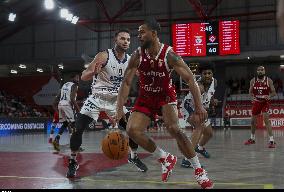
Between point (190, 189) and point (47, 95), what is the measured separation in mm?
34206

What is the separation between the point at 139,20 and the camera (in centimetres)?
3206

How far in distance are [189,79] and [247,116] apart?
24134 millimetres

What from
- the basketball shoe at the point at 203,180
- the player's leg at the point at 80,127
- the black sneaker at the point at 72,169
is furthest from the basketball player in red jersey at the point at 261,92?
the basketball shoe at the point at 203,180

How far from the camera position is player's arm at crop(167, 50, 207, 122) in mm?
4949

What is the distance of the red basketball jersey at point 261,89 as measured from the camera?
11.8 metres

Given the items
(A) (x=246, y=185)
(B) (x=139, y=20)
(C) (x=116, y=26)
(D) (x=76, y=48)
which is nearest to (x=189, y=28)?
(B) (x=139, y=20)

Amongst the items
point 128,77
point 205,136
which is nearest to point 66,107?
point 205,136

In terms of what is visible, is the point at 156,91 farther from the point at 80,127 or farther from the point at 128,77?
the point at 80,127

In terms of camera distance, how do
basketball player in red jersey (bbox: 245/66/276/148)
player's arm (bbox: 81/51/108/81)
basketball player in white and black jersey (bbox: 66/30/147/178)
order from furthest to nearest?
1. basketball player in red jersey (bbox: 245/66/276/148)
2. basketball player in white and black jersey (bbox: 66/30/147/178)
3. player's arm (bbox: 81/51/108/81)

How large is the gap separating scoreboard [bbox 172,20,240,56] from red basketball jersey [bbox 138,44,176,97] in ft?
63.0

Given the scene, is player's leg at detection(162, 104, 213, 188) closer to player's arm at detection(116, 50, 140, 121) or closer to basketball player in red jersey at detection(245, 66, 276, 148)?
player's arm at detection(116, 50, 140, 121)

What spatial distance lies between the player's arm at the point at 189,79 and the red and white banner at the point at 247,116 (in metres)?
22.8

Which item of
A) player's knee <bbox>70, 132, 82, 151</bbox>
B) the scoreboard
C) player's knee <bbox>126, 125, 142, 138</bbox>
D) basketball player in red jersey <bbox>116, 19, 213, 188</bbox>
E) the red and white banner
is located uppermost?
the scoreboard

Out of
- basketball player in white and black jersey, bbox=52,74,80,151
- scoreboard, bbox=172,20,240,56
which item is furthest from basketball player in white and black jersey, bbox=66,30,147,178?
scoreboard, bbox=172,20,240,56
